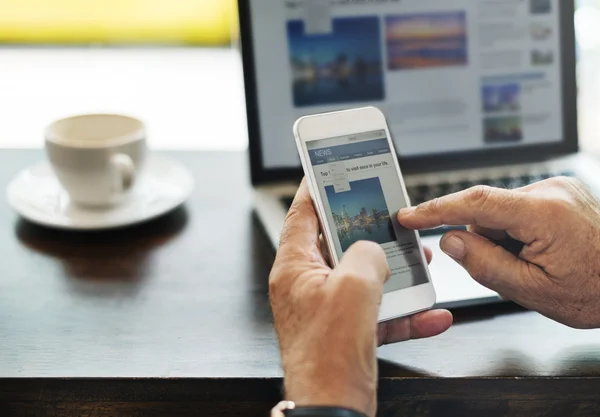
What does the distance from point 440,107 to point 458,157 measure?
0.07 meters

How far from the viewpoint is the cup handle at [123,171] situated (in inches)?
32.8

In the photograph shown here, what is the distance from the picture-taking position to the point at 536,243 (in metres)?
0.61

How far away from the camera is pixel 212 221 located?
2.88ft

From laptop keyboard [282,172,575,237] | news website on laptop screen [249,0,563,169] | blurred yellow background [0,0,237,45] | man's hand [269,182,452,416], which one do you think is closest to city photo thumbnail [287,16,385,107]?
news website on laptop screen [249,0,563,169]

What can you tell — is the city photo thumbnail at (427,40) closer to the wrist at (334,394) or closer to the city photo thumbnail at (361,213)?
the city photo thumbnail at (361,213)

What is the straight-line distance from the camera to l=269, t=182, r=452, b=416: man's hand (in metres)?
0.52

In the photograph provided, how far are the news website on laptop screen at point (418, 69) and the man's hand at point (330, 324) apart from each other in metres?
0.36

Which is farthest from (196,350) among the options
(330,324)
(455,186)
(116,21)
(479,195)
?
(116,21)

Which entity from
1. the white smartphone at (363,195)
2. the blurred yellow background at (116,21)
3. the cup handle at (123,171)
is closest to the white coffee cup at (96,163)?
the cup handle at (123,171)

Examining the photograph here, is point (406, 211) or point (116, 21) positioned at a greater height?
point (116, 21)

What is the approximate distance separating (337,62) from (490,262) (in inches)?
14.6

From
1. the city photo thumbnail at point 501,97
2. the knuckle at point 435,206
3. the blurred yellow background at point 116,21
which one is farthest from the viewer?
the blurred yellow background at point 116,21

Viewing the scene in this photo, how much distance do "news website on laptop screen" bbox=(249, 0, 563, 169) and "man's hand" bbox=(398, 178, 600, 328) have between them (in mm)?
303

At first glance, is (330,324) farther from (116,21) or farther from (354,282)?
(116,21)
